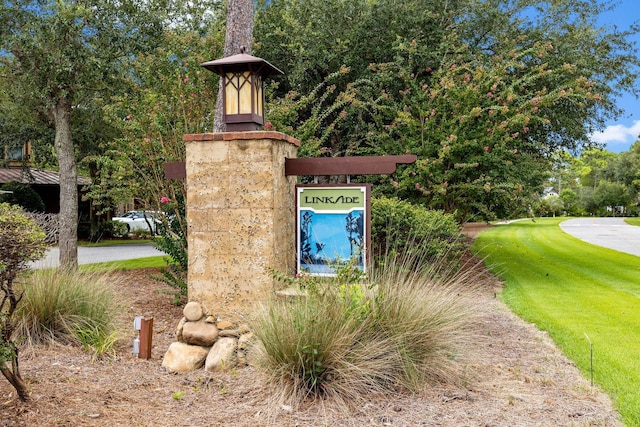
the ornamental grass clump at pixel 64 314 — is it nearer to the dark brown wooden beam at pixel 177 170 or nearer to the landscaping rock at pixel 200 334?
the landscaping rock at pixel 200 334

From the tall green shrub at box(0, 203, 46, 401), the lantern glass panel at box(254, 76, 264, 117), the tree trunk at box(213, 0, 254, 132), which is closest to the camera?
the tall green shrub at box(0, 203, 46, 401)

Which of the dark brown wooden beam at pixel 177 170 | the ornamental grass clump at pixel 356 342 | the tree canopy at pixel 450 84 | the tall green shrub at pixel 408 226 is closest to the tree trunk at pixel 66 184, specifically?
the tree canopy at pixel 450 84

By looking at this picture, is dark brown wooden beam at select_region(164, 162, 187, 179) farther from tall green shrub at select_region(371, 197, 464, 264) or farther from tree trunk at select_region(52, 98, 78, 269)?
tree trunk at select_region(52, 98, 78, 269)

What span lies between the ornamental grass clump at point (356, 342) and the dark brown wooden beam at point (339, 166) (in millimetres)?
1261

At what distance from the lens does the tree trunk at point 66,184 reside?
10828mm

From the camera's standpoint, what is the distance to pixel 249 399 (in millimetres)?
3963

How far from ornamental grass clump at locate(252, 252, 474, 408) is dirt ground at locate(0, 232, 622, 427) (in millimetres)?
145

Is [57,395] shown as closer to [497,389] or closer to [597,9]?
[497,389]

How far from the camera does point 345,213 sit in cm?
539

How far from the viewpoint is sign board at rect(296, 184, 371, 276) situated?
5355 millimetres

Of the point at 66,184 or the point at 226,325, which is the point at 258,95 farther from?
the point at 66,184

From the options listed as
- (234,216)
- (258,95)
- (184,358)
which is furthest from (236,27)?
(184,358)

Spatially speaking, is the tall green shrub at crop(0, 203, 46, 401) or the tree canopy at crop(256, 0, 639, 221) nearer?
the tall green shrub at crop(0, 203, 46, 401)

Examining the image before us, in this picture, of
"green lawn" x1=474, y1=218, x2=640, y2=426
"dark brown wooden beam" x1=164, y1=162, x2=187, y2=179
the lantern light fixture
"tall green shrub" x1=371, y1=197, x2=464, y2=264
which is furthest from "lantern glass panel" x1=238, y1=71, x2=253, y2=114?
"green lawn" x1=474, y1=218, x2=640, y2=426
